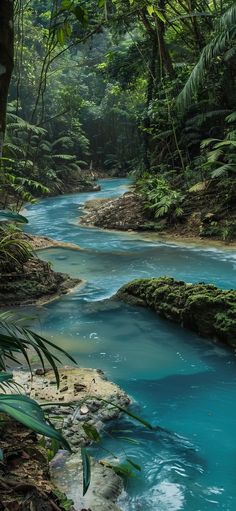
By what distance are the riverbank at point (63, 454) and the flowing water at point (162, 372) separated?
164 mm

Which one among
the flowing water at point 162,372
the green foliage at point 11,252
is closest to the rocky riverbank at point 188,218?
the flowing water at point 162,372

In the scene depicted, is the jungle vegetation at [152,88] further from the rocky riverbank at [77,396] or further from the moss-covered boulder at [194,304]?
the moss-covered boulder at [194,304]

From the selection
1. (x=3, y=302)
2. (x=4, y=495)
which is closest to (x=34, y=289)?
(x=3, y=302)

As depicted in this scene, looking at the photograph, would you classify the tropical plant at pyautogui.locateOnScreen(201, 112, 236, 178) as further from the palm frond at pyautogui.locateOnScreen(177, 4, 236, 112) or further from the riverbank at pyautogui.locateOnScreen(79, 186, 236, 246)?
the palm frond at pyautogui.locateOnScreen(177, 4, 236, 112)

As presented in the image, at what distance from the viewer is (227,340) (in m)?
4.89

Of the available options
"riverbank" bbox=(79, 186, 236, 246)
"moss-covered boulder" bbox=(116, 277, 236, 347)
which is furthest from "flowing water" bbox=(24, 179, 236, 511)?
"riverbank" bbox=(79, 186, 236, 246)

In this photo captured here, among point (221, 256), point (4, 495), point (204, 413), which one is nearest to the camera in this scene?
point (4, 495)

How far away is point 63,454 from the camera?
293 cm

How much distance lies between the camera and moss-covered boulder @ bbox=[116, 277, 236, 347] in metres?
4.96

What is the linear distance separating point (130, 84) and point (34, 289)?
12978 mm

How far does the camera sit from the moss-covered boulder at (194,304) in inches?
195

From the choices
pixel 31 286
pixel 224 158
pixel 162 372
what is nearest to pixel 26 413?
pixel 162 372

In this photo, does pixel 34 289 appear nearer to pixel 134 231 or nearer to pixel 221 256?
pixel 221 256

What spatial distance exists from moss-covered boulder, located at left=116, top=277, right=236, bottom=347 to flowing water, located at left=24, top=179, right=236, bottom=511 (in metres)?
0.13
